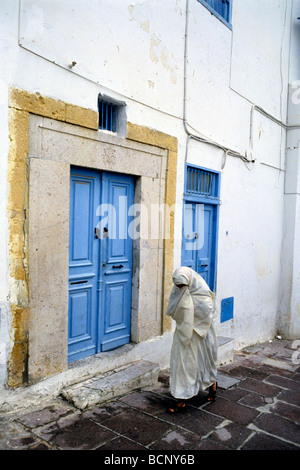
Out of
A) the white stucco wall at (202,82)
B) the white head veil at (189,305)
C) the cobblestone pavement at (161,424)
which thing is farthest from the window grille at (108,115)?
the cobblestone pavement at (161,424)

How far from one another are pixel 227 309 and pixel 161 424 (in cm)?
328

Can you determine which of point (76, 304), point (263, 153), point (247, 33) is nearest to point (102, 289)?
point (76, 304)

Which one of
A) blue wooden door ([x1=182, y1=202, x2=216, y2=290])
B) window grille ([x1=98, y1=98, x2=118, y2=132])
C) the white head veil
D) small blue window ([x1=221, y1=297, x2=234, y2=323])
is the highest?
window grille ([x1=98, y1=98, x2=118, y2=132])

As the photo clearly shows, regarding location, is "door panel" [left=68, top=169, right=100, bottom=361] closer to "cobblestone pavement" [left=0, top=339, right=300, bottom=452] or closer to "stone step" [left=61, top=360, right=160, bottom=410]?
"stone step" [left=61, top=360, right=160, bottom=410]

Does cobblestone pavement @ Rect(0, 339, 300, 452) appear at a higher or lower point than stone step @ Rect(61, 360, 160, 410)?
lower

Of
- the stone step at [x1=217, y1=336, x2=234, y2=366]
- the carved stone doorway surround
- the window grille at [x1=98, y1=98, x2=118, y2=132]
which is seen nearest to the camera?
the carved stone doorway surround

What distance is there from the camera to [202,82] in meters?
5.73

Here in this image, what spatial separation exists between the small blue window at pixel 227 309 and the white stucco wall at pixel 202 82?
11 cm

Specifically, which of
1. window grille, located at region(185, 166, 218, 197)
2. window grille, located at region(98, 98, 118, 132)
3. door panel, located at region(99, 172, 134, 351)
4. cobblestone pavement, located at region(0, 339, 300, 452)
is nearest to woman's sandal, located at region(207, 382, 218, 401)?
cobblestone pavement, located at region(0, 339, 300, 452)

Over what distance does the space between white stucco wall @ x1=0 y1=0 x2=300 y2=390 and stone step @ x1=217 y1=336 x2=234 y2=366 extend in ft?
1.95

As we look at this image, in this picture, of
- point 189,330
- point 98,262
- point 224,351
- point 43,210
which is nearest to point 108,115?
point 43,210

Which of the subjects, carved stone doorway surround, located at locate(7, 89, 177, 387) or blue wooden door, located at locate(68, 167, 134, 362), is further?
blue wooden door, located at locate(68, 167, 134, 362)

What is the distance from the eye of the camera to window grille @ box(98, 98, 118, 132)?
175 inches

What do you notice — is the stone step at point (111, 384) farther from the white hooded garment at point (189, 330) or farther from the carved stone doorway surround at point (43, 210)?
A: the white hooded garment at point (189, 330)
